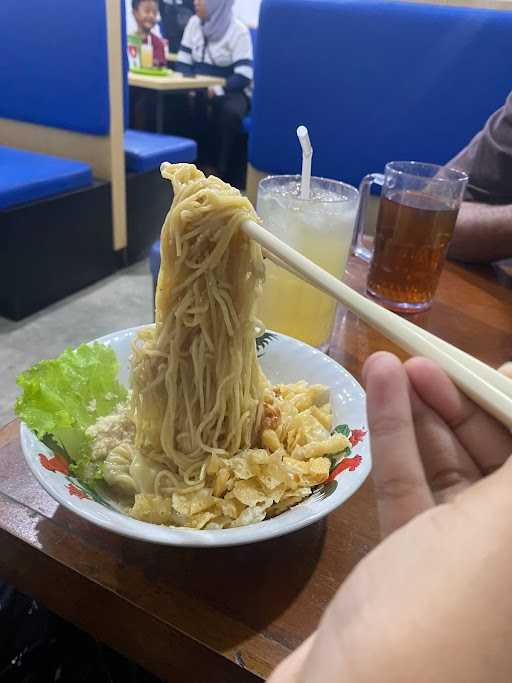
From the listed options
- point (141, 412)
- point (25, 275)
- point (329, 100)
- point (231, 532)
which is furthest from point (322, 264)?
point (25, 275)

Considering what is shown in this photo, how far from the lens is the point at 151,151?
2.98 m

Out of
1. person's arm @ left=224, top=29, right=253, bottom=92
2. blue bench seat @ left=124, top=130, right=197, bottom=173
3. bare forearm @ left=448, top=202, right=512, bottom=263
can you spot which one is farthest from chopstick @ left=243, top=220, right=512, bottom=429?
person's arm @ left=224, top=29, right=253, bottom=92

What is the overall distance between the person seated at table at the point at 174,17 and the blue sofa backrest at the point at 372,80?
425 cm

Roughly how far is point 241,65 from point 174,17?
59.0 inches

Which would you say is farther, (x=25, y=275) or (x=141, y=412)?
(x=25, y=275)

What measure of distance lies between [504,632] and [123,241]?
2.86 metres

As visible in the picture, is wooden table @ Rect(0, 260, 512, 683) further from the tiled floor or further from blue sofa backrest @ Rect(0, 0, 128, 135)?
blue sofa backrest @ Rect(0, 0, 128, 135)

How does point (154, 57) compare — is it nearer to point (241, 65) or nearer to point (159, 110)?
point (241, 65)

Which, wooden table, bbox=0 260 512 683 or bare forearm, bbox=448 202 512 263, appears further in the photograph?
bare forearm, bbox=448 202 512 263

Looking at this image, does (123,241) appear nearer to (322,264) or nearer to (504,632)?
(322,264)

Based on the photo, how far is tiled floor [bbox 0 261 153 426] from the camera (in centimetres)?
213

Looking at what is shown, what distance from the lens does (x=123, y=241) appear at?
9.70 feet

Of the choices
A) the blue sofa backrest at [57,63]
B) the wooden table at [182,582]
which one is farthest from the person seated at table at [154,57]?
the wooden table at [182,582]

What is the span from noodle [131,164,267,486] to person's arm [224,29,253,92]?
4.51m
